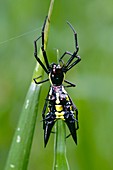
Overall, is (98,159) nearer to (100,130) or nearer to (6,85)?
(100,130)

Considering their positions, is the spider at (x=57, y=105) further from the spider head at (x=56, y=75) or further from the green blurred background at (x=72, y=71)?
the green blurred background at (x=72, y=71)

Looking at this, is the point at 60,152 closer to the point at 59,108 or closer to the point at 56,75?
the point at 59,108

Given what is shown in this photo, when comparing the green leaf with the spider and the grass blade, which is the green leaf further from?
the spider

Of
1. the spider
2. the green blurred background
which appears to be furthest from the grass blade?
the green blurred background

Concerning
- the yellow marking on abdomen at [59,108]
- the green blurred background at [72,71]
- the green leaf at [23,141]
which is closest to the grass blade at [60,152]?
the green leaf at [23,141]

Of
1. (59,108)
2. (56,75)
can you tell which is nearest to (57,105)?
(59,108)

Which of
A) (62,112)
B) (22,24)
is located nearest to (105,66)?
(22,24)
